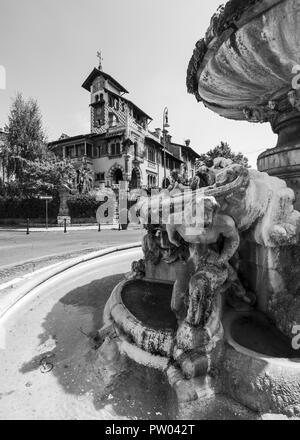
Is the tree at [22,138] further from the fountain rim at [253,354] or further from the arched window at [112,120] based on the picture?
the fountain rim at [253,354]

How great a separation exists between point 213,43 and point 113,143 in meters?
36.0

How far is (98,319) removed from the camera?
316cm

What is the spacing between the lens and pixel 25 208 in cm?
2780

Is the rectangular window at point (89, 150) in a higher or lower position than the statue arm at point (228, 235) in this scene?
higher

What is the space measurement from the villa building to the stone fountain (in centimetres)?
3161

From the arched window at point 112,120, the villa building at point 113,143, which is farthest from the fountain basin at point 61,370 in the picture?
the arched window at point 112,120

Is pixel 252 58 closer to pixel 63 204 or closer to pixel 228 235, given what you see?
pixel 228 235

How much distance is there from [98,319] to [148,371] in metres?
1.14

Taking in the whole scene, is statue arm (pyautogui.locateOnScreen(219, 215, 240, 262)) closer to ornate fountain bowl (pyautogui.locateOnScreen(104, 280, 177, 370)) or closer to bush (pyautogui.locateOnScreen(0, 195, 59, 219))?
ornate fountain bowl (pyautogui.locateOnScreen(104, 280, 177, 370))

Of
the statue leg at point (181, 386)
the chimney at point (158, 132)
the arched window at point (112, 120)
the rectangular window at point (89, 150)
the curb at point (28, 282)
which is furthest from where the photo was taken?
the chimney at point (158, 132)

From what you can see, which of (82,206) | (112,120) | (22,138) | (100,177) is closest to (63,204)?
(82,206)

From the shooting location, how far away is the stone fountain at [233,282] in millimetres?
1901

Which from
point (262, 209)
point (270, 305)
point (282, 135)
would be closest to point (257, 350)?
point (270, 305)
